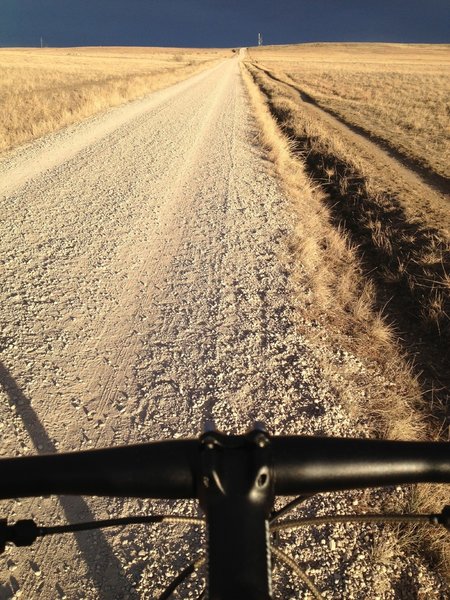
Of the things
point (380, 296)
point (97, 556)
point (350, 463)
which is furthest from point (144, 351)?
point (380, 296)

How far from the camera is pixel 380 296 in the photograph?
4.82 m

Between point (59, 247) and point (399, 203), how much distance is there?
554cm

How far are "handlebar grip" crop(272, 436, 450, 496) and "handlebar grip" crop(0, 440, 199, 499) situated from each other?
0.19 meters

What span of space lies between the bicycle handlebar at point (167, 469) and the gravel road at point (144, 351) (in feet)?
4.50

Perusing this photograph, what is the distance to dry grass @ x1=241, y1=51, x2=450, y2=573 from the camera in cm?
292

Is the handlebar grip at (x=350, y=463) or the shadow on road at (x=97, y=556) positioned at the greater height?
the handlebar grip at (x=350, y=463)

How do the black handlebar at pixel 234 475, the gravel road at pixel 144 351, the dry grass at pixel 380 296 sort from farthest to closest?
the dry grass at pixel 380 296, the gravel road at pixel 144 351, the black handlebar at pixel 234 475

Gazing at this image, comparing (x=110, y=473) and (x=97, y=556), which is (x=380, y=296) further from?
(x=110, y=473)

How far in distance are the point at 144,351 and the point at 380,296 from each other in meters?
2.95

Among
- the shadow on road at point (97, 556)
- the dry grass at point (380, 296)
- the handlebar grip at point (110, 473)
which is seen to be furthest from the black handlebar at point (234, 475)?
the dry grass at point (380, 296)

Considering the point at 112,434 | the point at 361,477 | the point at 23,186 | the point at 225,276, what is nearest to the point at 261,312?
the point at 225,276

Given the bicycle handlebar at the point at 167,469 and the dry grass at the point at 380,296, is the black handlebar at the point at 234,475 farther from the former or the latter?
the dry grass at the point at 380,296

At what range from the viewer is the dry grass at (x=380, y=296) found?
2.92 metres

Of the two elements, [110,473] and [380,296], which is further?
[380,296]
